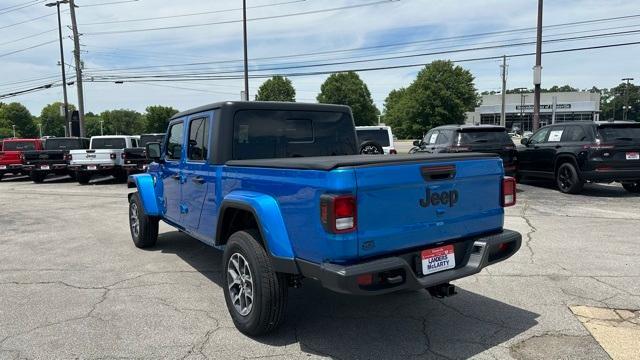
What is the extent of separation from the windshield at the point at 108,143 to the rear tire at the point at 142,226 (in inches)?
527

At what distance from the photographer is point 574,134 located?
12.0m

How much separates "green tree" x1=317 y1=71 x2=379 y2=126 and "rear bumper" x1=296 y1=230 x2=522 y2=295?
86112mm

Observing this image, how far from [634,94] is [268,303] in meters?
147

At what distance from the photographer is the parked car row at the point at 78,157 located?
17.9 metres

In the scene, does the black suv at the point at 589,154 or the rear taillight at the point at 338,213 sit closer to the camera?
the rear taillight at the point at 338,213

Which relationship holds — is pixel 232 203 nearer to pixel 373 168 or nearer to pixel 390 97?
pixel 373 168

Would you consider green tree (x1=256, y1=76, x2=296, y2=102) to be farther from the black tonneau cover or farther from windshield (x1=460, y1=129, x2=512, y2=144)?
the black tonneau cover

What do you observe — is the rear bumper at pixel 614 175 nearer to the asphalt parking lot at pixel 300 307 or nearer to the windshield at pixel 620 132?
the windshield at pixel 620 132

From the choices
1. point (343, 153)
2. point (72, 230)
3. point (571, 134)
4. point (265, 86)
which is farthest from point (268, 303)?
point (265, 86)

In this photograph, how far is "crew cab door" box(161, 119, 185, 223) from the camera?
5641 mm

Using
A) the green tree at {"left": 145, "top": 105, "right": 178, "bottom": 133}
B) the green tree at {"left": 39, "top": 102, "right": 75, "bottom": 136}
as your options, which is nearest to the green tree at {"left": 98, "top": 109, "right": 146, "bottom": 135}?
the green tree at {"left": 39, "top": 102, "right": 75, "bottom": 136}

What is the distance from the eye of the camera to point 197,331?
4.11 meters

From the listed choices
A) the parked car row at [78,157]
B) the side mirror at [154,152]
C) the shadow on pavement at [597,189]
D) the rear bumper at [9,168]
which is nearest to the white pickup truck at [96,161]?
the parked car row at [78,157]

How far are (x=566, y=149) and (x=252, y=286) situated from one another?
10537 mm
